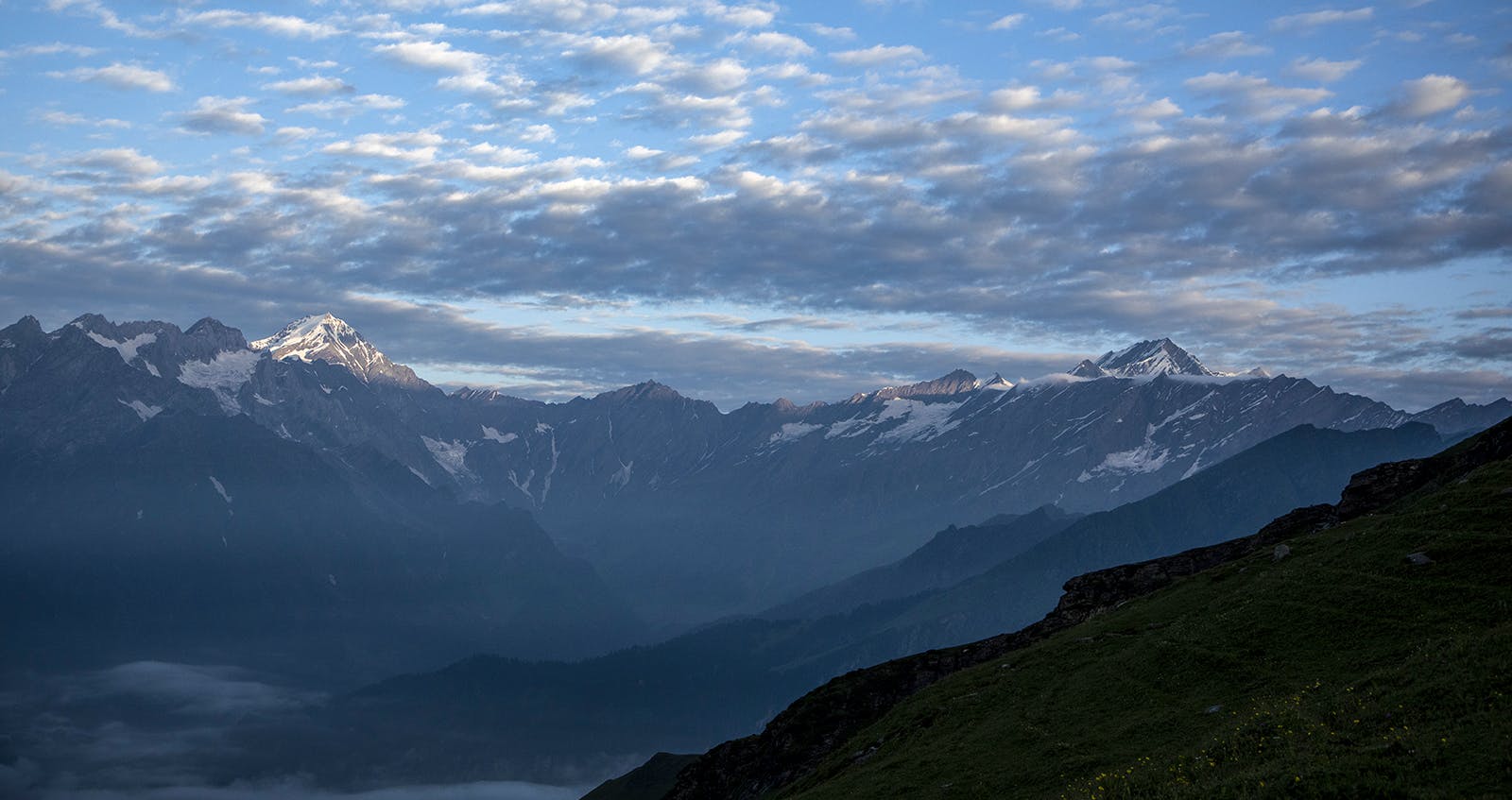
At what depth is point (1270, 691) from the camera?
60906 millimetres

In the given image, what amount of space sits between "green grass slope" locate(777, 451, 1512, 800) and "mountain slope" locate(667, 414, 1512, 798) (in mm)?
137

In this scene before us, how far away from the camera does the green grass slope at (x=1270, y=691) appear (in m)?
44.4

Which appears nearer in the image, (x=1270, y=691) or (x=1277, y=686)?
(x=1270, y=691)

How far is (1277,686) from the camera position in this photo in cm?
6131

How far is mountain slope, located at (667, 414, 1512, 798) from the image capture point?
45062 mm

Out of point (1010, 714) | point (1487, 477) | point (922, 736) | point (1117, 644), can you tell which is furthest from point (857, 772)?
point (1487, 477)

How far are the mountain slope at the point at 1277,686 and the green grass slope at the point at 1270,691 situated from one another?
137mm

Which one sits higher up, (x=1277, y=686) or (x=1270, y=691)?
(x=1277, y=686)

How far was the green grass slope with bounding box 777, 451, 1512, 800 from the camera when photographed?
146ft

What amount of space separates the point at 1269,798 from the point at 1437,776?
18.9ft

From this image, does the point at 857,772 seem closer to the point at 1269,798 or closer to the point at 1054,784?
the point at 1054,784

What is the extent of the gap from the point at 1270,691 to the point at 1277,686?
0.70m

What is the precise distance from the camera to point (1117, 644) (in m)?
80.9

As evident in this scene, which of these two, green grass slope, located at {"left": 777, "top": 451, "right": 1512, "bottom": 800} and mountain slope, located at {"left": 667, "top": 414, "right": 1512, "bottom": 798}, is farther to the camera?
mountain slope, located at {"left": 667, "top": 414, "right": 1512, "bottom": 798}
